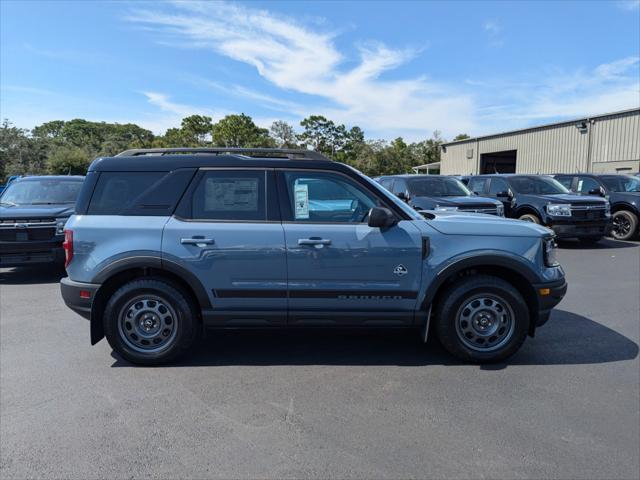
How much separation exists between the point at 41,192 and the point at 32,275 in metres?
1.70

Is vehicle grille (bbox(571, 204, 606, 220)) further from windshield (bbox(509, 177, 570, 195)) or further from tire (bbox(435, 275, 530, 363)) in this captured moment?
tire (bbox(435, 275, 530, 363))

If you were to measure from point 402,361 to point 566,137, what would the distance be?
2608 cm

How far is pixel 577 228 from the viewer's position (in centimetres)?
1077

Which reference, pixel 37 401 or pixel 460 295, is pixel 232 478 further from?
pixel 460 295

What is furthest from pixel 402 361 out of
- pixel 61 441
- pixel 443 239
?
pixel 61 441

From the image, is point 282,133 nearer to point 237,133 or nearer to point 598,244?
point 237,133

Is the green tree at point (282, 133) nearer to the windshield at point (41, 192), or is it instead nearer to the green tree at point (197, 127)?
the green tree at point (197, 127)

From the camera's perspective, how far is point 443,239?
3.96m

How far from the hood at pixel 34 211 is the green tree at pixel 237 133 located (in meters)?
52.9

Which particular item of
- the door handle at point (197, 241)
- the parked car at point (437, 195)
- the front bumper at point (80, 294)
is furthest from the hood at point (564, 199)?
the front bumper at point (80, 294)

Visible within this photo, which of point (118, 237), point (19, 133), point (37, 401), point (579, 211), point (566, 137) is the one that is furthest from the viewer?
point (19, 133)

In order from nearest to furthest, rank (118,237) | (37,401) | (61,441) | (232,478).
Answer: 1. (232,478)
2. (61,441)
3. (37,401)
4. (118,237)

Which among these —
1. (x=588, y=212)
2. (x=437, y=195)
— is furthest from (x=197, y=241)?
(x=588, y=212)

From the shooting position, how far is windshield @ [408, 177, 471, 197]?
10438 millimetres
